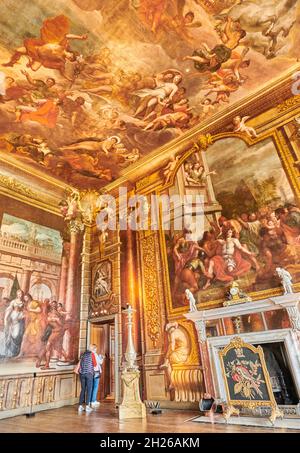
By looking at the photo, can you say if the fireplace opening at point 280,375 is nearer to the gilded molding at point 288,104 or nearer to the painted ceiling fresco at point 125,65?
the gilded molding at point 288,104

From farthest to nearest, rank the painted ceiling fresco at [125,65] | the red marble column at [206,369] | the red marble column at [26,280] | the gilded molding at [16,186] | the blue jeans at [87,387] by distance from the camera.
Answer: the gilded molding at [16,186] → the red marble column at [26,280] → the blue jeans at [87,387] → the red marble column at [206,369] → the painted ceiling fresco at [125,65]

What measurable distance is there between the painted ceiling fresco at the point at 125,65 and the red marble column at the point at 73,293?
301 cm

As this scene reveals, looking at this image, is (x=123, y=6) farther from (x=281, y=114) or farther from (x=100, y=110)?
(x=281, y=114)

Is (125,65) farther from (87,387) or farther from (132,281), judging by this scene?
(87,387)

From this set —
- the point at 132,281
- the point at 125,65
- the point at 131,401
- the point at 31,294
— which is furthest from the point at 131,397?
the point at 125,65

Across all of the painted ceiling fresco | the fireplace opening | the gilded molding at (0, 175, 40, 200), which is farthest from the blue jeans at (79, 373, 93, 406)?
the painted ceiling fresco

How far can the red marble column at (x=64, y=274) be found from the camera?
32.1 feet

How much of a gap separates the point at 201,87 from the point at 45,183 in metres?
6.37

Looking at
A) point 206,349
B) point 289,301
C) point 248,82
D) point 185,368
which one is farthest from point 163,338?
point 248,82

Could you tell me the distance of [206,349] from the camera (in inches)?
268

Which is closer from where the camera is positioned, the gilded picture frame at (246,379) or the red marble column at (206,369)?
the gilded picture frame at (246,379)

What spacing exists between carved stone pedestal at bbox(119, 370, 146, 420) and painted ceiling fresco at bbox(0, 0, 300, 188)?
6.90 m

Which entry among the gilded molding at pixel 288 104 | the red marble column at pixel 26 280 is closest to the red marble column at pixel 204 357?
the red marble column at pixel 26 280

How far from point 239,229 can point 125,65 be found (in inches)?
203
